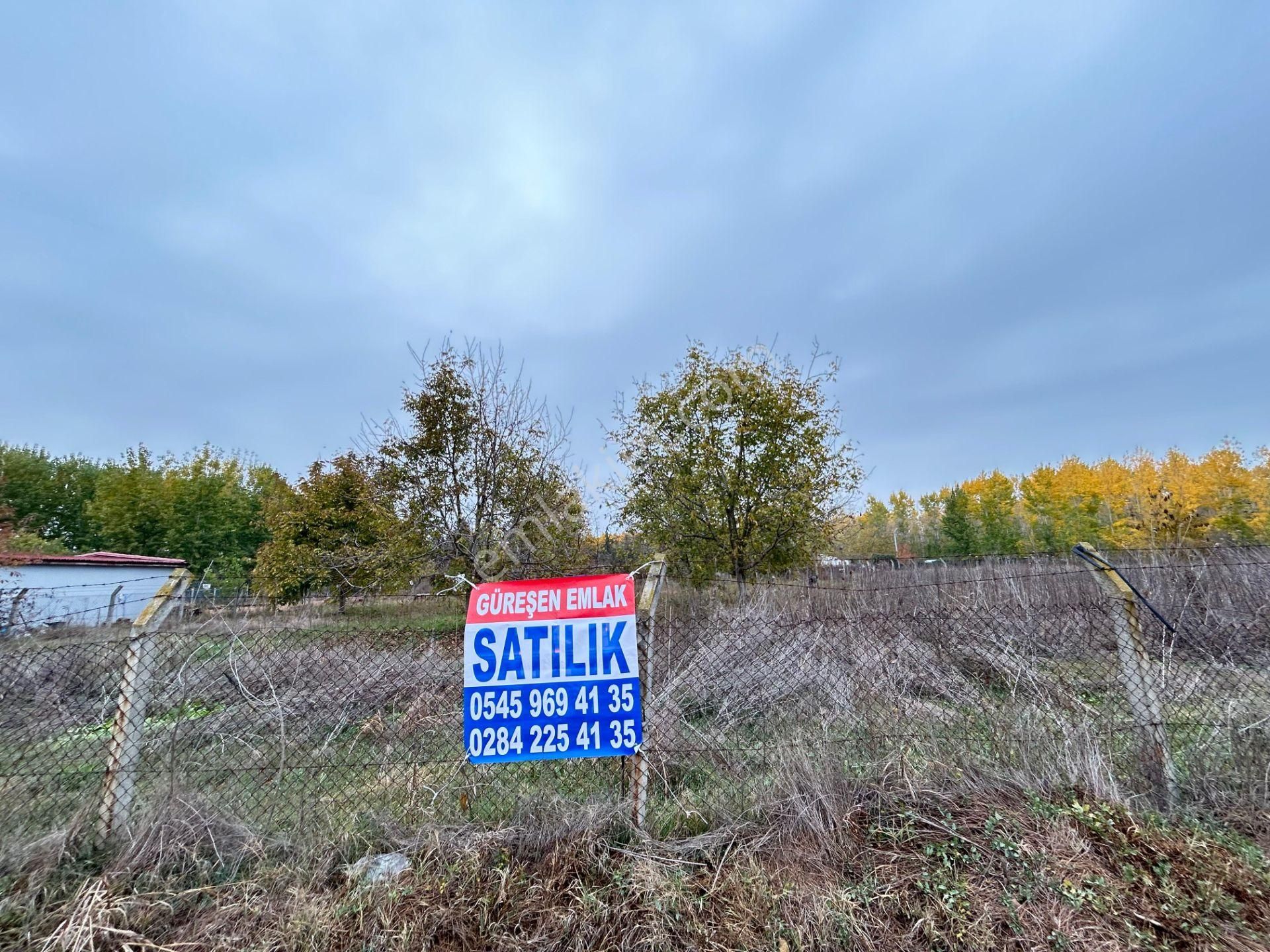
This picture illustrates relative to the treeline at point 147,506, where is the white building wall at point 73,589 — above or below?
below

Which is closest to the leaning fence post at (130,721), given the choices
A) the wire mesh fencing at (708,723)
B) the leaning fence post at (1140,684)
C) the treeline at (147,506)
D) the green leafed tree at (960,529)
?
the wire mesh fencing at (708,723)

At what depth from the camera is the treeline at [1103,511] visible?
20.0m

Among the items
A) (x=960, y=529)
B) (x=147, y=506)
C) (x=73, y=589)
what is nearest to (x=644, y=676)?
(x=73, y=589)

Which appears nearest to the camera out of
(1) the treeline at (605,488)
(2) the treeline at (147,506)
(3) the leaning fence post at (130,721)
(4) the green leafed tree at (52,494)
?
(3) the leaning fence post at (130,721)

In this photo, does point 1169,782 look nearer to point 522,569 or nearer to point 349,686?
point 349,686

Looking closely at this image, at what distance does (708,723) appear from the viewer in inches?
154

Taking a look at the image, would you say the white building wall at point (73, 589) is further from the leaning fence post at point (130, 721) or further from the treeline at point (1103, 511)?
the treeline at point (1103, 511)

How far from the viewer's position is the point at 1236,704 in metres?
3.26

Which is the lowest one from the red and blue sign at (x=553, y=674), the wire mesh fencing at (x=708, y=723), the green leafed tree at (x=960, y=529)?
the wire mesh fencing at (x=708, y=723)

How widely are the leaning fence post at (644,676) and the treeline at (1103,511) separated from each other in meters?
10.2

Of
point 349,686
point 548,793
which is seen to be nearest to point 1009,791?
point 548,793

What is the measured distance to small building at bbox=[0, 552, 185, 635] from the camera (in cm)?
1248

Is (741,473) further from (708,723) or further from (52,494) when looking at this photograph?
(52,494)

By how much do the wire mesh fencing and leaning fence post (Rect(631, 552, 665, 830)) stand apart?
0.05 m
